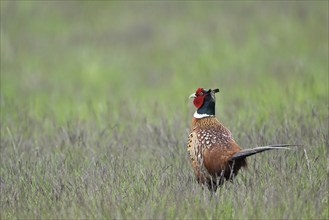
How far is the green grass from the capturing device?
5348mm

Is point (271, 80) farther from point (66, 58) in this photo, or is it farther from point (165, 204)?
point (165, 204)

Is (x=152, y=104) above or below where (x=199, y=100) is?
below

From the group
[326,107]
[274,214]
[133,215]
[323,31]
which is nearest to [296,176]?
[274,214]

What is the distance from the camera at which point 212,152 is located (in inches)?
227

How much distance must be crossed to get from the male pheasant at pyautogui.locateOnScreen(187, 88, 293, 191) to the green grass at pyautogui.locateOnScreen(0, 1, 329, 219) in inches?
5.2

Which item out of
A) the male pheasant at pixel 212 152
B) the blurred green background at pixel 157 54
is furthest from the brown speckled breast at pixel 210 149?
the blurred green background at pixel 157 54

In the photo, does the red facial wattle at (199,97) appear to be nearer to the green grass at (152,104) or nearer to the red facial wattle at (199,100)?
the red facial wattle at (199,100)

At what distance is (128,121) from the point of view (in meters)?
9.12

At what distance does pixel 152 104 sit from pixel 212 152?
4840 mm

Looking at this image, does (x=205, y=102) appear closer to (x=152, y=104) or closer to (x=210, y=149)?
(x=210, y=149)

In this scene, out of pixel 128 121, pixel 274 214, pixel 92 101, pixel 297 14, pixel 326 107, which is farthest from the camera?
pixel 297 14

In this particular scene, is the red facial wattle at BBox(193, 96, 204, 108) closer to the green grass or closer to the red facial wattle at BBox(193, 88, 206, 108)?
the red facial wattle at BBox(193, 88, 206, 108)

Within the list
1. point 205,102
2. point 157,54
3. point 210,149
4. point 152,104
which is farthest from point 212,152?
point 157,54

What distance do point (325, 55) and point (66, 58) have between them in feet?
14.8
